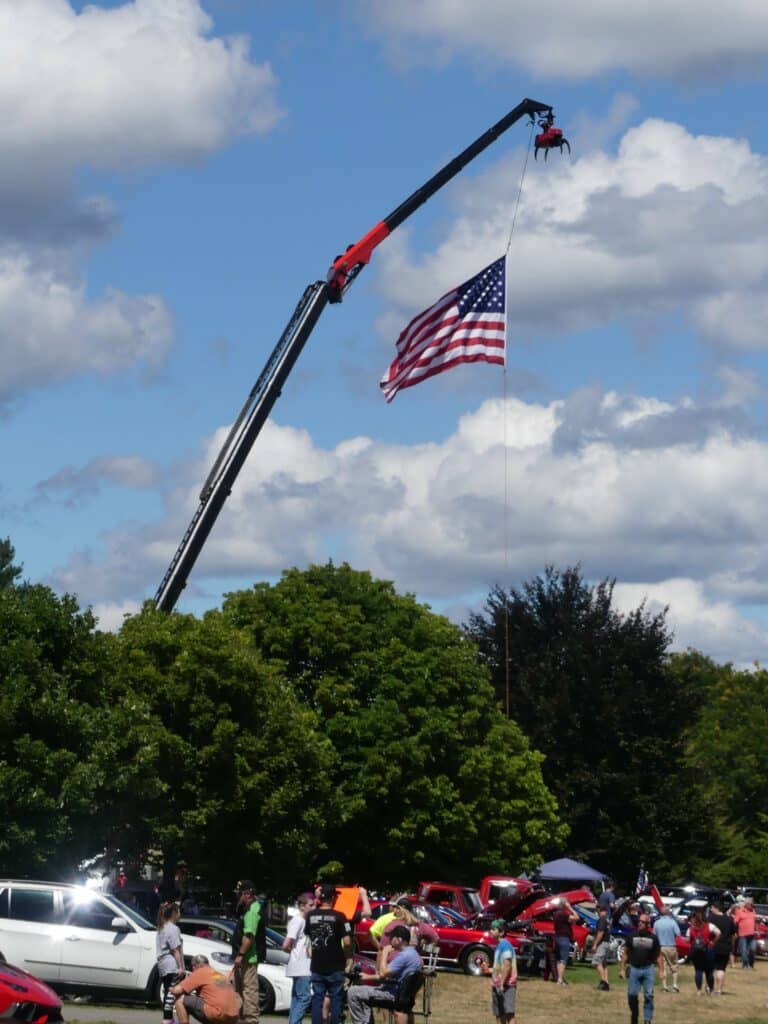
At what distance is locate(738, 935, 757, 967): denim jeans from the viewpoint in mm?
44125

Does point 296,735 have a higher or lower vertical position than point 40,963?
Result: higher

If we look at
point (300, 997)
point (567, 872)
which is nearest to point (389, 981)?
point (300, 997)

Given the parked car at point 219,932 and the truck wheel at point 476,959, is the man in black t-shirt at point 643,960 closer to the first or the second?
the parked car at point 219,932

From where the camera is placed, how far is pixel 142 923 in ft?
82.0

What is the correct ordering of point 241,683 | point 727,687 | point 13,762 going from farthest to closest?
point 727,687, point 241,683, point 13,762

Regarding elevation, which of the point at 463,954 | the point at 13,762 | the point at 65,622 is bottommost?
the point at 463,954

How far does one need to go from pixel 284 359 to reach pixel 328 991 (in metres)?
22.2

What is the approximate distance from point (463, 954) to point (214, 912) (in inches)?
352

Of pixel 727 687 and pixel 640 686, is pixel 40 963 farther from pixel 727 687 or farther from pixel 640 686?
pixel 727 687

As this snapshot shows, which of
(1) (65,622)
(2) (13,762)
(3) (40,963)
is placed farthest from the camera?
(1) (65,622)

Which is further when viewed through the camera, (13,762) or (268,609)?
(268,609)

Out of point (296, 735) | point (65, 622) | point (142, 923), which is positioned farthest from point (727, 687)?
point (142, 923)

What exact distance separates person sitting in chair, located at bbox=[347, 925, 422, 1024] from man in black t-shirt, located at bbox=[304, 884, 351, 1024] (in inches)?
35.4

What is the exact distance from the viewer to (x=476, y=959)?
36.0 m
